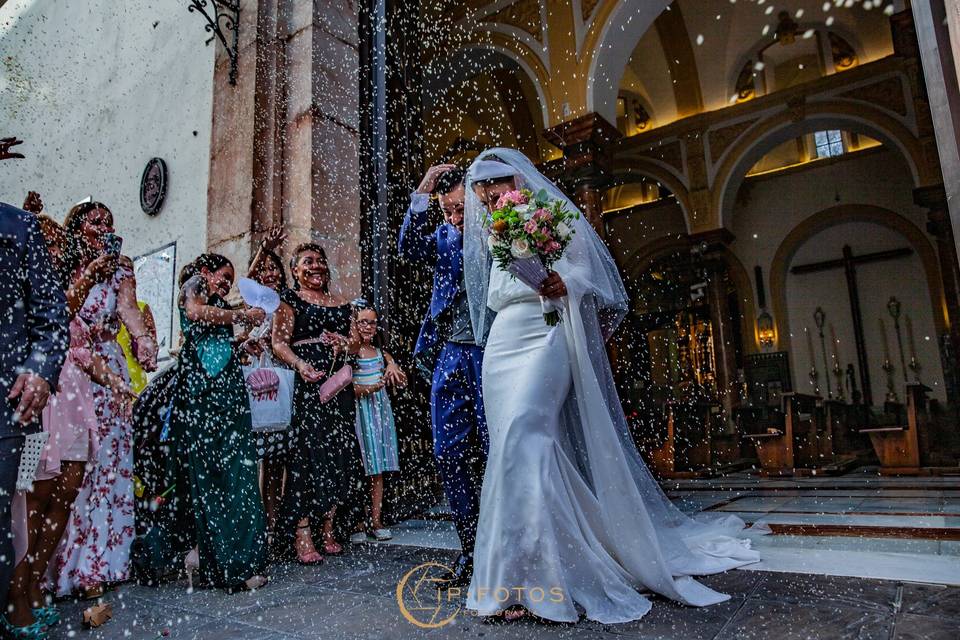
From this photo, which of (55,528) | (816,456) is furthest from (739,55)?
(55,528)

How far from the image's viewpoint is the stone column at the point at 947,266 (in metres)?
11.8

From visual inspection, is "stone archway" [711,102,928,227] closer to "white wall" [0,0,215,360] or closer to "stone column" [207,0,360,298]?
"stone column" [207,0,360,298]

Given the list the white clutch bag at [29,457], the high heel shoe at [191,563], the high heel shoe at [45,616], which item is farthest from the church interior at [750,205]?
the white clutch bag at [29,457]

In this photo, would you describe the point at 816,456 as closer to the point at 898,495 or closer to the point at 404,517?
the point at 898,495

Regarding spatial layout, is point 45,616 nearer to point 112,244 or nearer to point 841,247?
point 112,244

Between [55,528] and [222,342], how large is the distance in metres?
1.11

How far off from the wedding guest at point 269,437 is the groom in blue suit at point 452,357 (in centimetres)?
103

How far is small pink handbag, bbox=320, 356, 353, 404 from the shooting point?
395 cm

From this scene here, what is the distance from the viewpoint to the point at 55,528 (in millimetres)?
2805

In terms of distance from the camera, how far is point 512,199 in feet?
8.81

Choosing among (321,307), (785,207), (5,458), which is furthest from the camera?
(785,207)

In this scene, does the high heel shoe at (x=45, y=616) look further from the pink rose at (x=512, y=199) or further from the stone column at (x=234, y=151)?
the stone column at (x=234, y=151)

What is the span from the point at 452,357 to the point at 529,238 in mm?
846

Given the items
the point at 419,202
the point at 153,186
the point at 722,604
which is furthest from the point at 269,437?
the point at 153,186
